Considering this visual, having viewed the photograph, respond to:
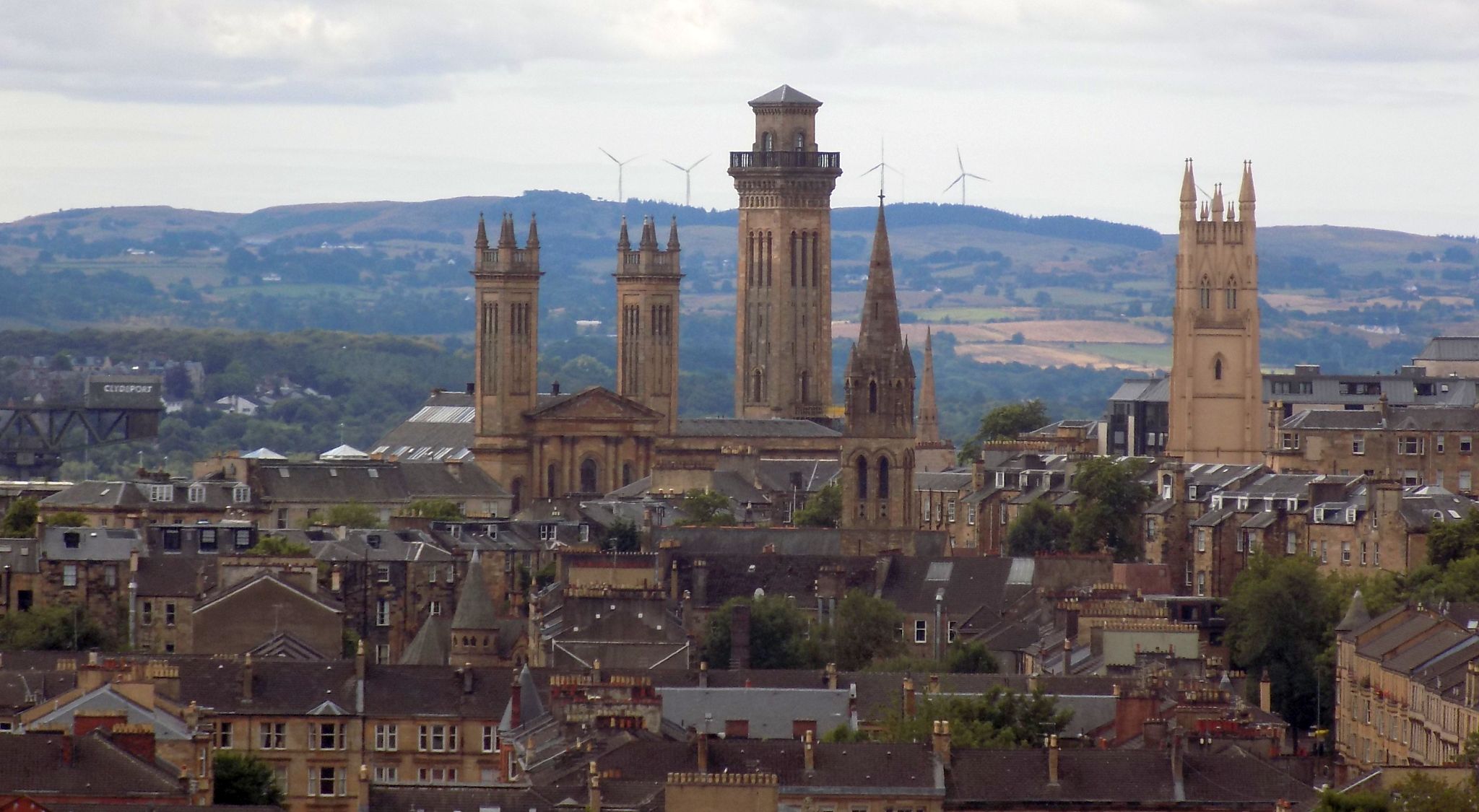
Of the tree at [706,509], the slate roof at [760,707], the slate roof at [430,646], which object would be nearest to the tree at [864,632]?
the slate roof at [430,646]

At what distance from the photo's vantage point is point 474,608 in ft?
387

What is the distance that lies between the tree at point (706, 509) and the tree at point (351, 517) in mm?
12431

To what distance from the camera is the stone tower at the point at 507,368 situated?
638 feet

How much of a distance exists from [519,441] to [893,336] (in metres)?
48.3

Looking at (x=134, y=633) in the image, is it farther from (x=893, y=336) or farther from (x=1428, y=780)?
(x=1428, y=780)

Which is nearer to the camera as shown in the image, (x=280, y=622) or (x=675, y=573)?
(x=280, y=622)

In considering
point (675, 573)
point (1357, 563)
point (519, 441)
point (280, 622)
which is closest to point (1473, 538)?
point (1357, 563)

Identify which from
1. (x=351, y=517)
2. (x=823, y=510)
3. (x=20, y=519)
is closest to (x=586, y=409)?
(x=351, y=517)

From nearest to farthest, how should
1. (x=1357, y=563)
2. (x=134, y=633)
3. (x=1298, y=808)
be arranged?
1. (x=1298, y=808)
2. (x=134, y=633)
3. (x=1357, y=563)

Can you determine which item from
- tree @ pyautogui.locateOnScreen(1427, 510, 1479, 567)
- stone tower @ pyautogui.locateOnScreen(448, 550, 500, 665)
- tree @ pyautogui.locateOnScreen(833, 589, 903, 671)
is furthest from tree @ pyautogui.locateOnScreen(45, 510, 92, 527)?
tree @ pyautogui.locateOnScreen(1427, 510, 1479, 567)

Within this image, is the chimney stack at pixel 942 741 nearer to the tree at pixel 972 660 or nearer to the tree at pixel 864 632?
the tree at pixel 972 660

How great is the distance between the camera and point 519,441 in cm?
19562

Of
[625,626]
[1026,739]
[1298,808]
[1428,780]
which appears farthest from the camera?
[625,626]

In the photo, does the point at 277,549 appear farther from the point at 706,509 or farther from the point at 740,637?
the point at 706,509
